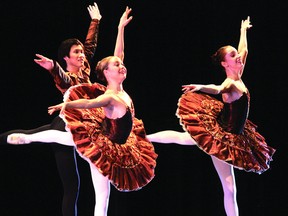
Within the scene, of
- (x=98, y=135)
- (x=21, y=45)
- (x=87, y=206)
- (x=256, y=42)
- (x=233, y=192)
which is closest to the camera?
(x=98, y=135)

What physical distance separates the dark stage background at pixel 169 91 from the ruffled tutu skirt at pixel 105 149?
1020mm

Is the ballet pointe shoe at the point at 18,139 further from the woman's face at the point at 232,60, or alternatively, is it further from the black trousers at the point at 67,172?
the woman's face at the point at 232,60

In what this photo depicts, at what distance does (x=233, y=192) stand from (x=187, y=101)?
2.27 ft

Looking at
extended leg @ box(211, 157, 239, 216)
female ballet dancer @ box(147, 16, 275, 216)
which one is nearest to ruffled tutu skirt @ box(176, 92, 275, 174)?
female ballet dancer @ box(147, 16, 275, 216)

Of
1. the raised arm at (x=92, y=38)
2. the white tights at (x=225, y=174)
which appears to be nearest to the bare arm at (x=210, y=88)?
the white tights at (x=225, y=174)

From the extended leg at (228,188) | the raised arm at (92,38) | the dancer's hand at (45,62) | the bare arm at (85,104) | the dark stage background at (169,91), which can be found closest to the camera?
the bare arm at (85,104)

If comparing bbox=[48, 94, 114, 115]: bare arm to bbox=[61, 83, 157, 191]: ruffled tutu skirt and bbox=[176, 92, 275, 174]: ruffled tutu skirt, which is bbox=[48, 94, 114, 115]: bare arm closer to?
bbox=[61, 83, 157, 191]: ruffled tutu skirt

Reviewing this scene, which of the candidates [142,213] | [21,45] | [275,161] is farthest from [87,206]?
[275,161]

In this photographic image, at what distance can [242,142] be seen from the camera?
3.60 metres

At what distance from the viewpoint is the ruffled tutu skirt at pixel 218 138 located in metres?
3.44

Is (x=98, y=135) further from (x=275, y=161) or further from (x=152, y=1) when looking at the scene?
(x=275, y=161)

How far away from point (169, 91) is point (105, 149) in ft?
5.42

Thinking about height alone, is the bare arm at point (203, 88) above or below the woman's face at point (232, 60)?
below

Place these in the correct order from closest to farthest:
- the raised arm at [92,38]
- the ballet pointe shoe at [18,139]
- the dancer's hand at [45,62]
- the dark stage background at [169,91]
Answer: the dancer's hand at [45,62] → the ballet pointe shoe at [18,139] → the raised arm at [92,38] → the dark stage background at [169,91]
